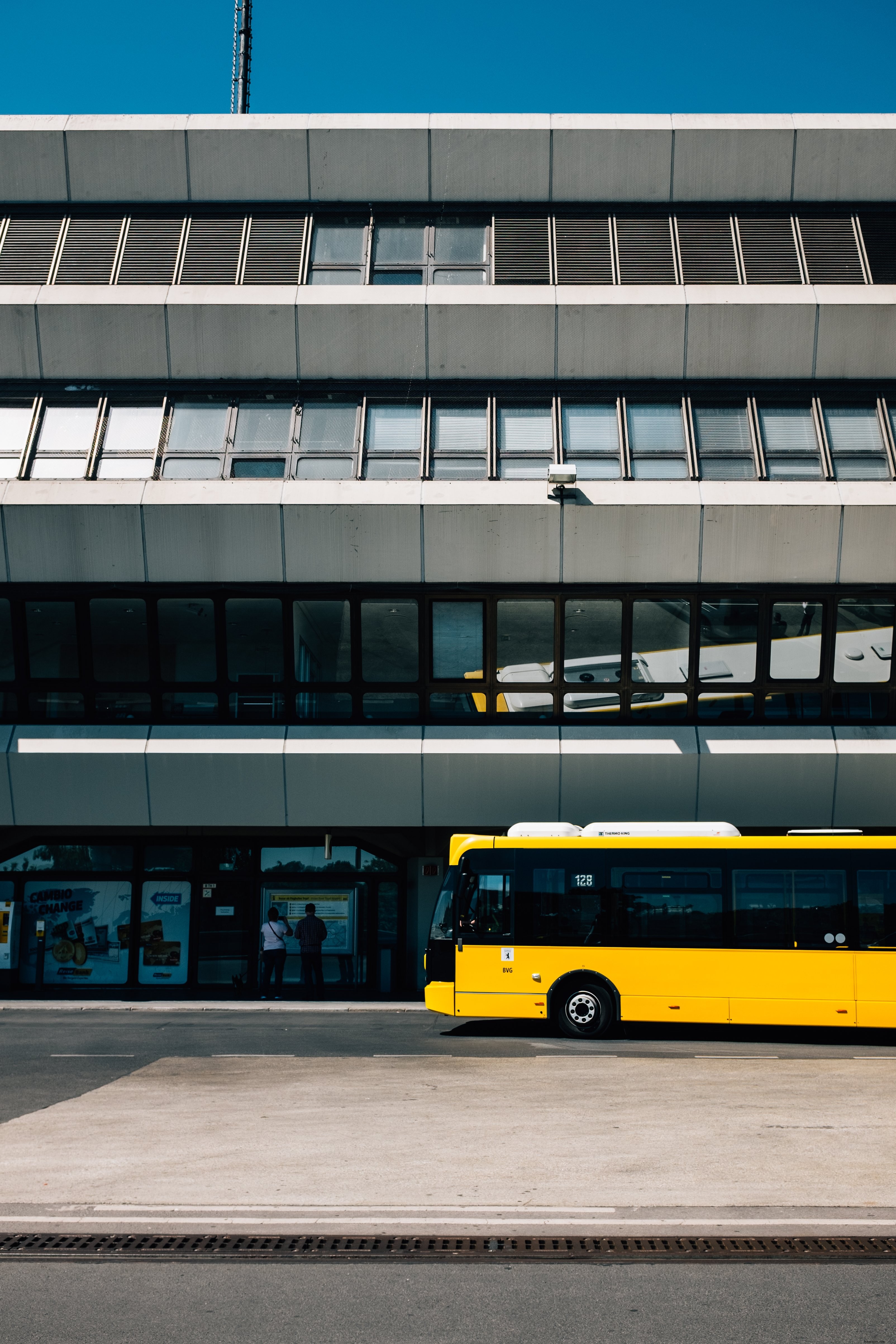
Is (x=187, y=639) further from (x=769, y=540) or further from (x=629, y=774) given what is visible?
(x=769, y=540)

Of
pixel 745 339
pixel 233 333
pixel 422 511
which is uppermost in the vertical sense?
pixel 233 333

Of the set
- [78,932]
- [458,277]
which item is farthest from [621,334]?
[78,932]

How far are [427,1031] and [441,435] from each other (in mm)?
10311

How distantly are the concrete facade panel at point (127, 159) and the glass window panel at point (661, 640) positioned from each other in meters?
12.0

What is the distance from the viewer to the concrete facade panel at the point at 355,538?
64.0 ft

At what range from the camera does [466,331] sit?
2067 centimetres

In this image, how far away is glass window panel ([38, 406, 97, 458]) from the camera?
67.9ft

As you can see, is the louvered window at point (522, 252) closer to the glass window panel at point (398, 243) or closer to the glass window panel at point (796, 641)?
the glass window panel at point (398, 243)

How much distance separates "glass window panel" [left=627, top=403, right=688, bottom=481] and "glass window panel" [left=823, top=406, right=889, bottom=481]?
2635mm

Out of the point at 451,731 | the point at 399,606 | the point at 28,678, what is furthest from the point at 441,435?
the point at 28,678

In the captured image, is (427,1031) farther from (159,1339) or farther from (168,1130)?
(159,1339)

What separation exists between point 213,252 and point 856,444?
1243 cm

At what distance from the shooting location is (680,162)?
21812 mm

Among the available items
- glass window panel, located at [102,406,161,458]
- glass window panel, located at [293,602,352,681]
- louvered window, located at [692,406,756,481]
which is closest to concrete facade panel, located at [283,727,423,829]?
glass window panel, located at [293,602,352,681]
